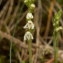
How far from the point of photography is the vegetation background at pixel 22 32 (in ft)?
6.28

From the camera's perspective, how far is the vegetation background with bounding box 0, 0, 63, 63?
1914mm

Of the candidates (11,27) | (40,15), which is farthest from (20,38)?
(40,15)

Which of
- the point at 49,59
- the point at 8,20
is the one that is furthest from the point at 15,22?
the point at 49,59

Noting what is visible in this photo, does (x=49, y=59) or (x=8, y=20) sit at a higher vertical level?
(x=8, y=20)

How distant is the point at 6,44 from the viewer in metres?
1.99

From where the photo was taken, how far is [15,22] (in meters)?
2.04

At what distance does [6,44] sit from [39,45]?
0.25m

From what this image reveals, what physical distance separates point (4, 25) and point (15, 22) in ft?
0.29

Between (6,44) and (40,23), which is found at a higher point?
(40,23)

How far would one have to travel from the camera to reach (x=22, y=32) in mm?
2047

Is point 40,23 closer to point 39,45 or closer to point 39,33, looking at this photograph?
point 39,33

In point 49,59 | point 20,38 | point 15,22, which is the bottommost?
point 49,59

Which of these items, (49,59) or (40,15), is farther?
(40,15)

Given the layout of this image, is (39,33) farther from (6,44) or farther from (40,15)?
(6,44)
